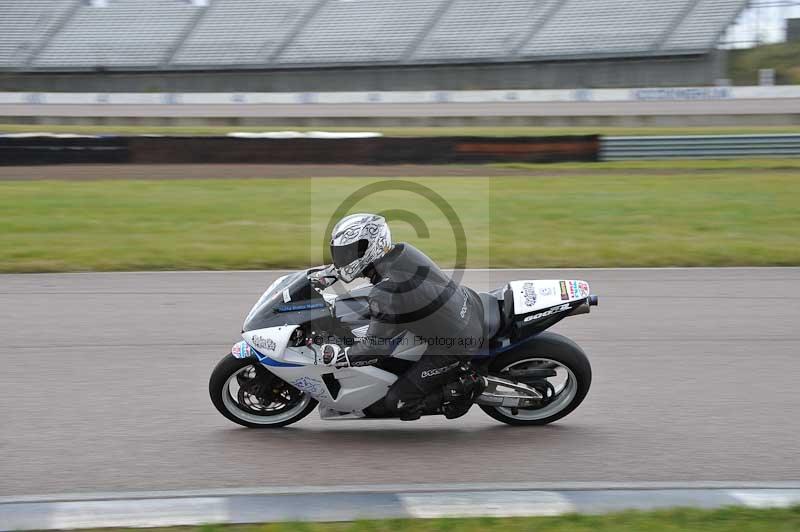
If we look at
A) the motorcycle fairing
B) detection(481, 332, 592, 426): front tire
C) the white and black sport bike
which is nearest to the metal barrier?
detection(481, 332, 592, 426): front tire

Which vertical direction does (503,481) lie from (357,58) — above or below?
below

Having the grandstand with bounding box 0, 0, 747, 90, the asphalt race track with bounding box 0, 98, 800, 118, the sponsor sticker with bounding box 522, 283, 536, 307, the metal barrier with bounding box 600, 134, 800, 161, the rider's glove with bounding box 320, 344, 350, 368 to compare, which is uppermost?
the grandstand with bounding box 0, 0, 747, 90

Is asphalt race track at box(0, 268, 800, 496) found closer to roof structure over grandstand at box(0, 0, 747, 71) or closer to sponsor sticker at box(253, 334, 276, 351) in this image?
sponsor sticker at box(253, 334, 276, 351)

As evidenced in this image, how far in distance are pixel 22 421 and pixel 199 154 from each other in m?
15.3

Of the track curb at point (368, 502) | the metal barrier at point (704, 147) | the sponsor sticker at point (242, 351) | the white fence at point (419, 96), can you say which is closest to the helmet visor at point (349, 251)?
the sponsor sticker at point (242, 351)

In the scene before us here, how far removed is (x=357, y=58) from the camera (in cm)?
4356

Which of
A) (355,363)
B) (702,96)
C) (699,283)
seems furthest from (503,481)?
(702,96)

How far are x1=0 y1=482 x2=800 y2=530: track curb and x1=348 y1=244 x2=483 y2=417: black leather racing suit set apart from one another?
0.76 meters

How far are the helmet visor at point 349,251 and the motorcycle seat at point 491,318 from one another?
0.97 m

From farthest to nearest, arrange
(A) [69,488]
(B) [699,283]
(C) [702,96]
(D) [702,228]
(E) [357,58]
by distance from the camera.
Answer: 1. (E) [357,58]
2. (C) [702,96]
3. (D) [702,228]
4. (B) [699,283]
5. (A) [69,488]

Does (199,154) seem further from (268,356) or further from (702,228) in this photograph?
(268,356)

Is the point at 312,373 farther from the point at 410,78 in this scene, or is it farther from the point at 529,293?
the point at 410,78

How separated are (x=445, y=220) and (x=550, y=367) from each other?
9.38 m

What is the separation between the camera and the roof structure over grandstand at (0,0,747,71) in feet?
134
